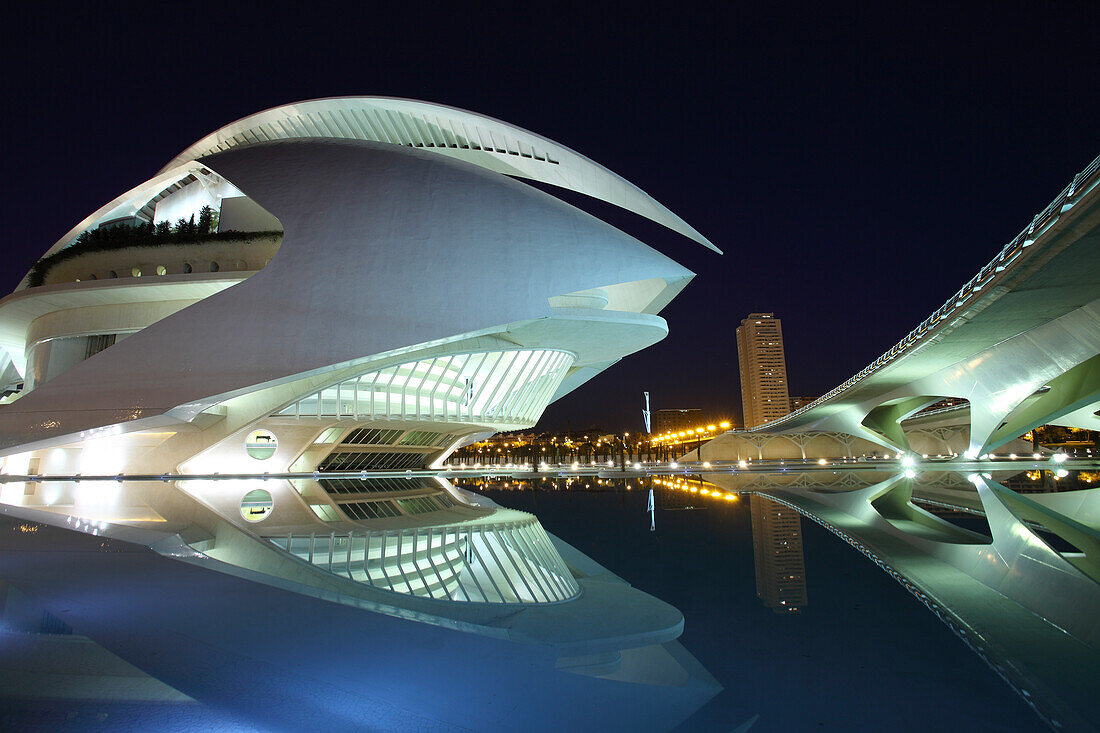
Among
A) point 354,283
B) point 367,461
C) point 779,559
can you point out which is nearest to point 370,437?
point 367,461

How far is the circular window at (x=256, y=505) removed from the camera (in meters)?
8.88

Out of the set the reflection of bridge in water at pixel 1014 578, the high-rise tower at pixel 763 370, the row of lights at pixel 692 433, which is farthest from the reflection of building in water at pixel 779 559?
the high-rise tower at pixel 763 370

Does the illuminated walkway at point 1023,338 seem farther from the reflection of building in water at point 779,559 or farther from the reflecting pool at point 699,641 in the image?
the reflecting pool at point 699,641

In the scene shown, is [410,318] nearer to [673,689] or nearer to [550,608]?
[550,608]

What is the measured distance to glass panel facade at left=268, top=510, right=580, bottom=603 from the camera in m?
4.31

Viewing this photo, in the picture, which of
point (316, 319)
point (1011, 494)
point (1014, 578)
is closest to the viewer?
point (1014, 578)

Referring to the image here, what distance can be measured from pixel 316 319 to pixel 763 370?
14493cm

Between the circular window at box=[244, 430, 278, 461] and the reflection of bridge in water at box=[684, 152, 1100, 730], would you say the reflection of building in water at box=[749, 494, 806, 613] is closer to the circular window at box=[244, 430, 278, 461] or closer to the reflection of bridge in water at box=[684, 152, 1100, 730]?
the reflection of bridge in water at box=[684, 152, 1100, 730]

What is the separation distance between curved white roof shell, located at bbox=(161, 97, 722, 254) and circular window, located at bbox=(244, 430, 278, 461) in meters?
10.7

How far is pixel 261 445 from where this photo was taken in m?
20.8

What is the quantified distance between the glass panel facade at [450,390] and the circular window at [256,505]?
630cm

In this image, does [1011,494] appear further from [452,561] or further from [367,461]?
[367,461]

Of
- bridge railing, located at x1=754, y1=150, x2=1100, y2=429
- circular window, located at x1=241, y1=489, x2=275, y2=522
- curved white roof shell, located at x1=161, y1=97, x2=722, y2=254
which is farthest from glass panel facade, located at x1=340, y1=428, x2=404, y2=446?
bridge railing, located at x1=754, y1=150, x2=1100, y2=429

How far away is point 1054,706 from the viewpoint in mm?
2258
